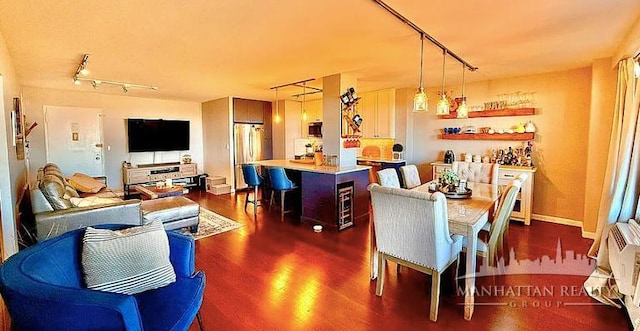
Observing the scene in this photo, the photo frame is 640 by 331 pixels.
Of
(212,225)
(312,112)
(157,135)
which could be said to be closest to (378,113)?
(312,112)

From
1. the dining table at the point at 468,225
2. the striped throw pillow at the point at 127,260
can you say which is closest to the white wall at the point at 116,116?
the striped throw pillow at the point at 127,260

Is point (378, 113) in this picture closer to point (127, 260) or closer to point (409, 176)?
point (409, 176)

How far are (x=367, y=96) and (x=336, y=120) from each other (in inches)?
85.5

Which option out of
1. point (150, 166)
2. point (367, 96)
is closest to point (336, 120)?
point (367, 96)

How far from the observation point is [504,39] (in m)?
2.99

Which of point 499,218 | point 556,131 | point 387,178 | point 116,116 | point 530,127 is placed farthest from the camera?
point 116,116

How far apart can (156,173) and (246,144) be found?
2.15 meters

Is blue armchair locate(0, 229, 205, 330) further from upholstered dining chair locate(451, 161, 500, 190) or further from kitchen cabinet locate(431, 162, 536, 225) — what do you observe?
kitchen cabinet locate(431, 162, 536, 225)

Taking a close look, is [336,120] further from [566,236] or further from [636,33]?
[566,236]

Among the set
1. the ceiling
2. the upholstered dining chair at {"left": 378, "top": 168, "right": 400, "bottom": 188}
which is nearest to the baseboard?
the ceiling

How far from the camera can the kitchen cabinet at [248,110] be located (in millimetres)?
7219

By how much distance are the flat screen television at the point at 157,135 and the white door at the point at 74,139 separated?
1.99 ft

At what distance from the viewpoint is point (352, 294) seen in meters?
2.59

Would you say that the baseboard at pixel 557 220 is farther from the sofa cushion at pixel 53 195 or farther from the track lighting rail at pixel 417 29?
the sofa cushion at pixel 53 195
